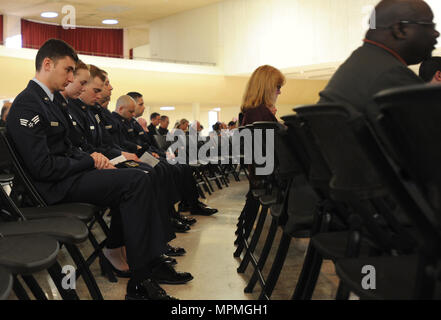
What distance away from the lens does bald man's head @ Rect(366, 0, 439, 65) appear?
5.59 feet

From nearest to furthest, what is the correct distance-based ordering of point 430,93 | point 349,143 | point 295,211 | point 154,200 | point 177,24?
point 430,93 → point 349,143 → point 295,211 → point 154,200 → point 177,24

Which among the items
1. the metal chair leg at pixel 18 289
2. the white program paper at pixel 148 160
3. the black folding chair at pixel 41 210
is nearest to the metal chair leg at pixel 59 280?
the black folding chair at pixel 41 210

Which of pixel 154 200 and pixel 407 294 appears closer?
pixel 407 294

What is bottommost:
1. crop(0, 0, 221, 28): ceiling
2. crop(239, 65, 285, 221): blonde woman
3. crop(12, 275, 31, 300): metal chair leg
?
crop(12, 275, 31, 300): metal chair leg

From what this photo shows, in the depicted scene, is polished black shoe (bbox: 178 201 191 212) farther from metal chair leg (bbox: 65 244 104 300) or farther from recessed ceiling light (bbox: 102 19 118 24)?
recessed ceiling light (bbox: 102 19 118 24)

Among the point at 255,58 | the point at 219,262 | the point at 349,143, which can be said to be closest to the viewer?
the point at 349,143

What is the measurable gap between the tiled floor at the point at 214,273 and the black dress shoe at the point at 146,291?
10 centimetres

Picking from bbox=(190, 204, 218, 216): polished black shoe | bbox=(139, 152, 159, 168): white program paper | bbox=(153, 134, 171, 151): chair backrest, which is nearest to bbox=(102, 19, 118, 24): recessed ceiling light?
bbox=(153, 134, 171, 151): chair backrest

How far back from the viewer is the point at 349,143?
4.42ft

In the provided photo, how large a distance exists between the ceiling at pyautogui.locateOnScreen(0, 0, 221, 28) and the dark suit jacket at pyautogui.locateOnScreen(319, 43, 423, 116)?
15.8 metres

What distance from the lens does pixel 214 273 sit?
300cm
